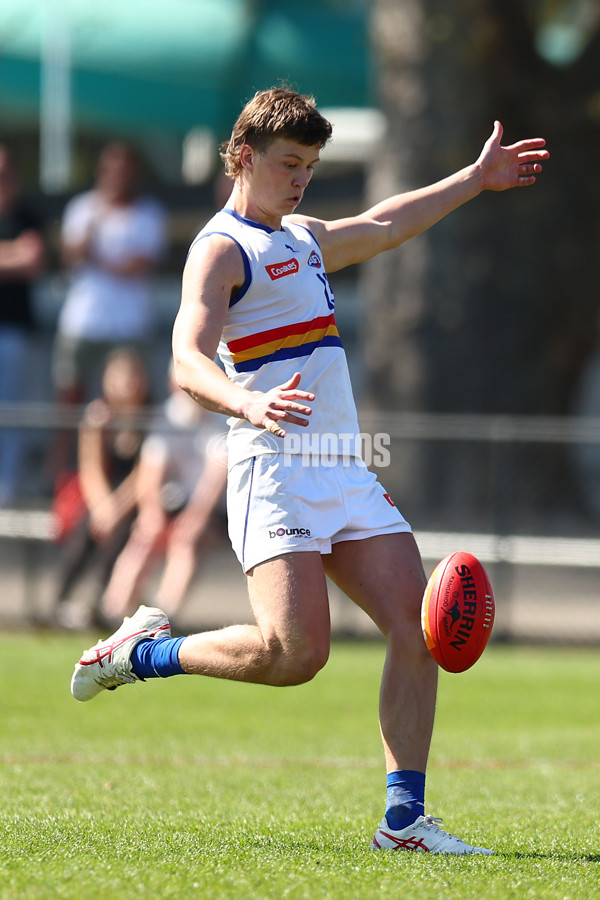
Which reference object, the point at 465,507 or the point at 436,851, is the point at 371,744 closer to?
the point at 436,851

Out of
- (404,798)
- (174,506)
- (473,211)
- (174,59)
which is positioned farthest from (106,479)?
(174,59)

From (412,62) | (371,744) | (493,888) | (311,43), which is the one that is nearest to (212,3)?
(311,43)

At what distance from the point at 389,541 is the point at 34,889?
1.72 meters

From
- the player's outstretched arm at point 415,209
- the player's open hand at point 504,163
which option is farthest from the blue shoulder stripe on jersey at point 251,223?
the player's open hand at point 504,163

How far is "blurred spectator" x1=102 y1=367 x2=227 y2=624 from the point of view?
11.1 m

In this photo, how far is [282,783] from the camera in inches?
246

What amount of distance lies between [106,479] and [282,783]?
5.65 metres

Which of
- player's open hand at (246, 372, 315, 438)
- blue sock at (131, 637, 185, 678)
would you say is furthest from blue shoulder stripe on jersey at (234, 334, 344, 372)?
blue sock at (131, 637, 185, 678)

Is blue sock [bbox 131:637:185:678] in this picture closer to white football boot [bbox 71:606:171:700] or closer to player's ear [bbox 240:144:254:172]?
white football boot [bbox 71:606:171:700]

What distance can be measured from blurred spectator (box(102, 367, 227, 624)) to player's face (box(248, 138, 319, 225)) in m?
6.42

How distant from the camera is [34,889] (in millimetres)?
3656

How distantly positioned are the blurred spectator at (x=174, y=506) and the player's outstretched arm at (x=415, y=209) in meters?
6.01

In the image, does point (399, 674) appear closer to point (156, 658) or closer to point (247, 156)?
point (156, 658)

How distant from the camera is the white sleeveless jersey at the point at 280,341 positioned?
4.66 meters
